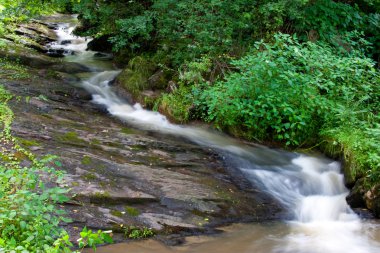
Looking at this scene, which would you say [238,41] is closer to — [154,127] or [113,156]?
[154,127]

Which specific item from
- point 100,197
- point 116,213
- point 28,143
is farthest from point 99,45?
point 116,213

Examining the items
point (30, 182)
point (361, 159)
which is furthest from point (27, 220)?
point (361, 159)

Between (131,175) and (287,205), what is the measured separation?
252 cm

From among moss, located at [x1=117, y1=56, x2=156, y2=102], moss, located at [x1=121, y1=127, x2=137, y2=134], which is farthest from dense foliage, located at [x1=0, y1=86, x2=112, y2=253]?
moss, located at [x1=117, y1=56, x2=156, y2=102]

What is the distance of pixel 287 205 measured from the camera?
19.6 feet

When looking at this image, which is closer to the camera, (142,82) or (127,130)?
(127,130)

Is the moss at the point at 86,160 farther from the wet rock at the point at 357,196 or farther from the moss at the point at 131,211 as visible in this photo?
the wet rock at the point at 357,196

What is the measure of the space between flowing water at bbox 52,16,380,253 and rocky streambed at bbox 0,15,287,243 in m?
0.26

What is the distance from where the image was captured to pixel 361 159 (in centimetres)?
638

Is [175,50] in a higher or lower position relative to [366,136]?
higher

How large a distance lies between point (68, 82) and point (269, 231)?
8.15 meters

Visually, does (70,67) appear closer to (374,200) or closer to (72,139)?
(72,139)

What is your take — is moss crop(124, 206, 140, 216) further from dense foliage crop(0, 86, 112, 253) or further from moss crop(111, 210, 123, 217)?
dense foliage crop(0, 86, 112, 253)

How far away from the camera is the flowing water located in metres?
4.69
